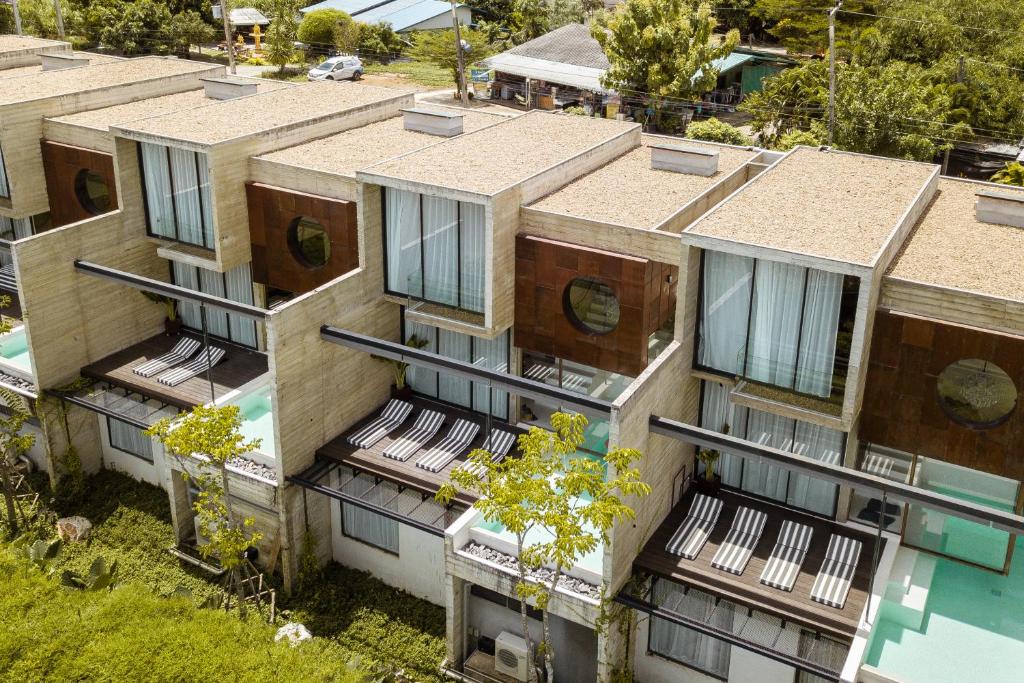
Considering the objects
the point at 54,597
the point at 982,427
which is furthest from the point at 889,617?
the point at 54,597

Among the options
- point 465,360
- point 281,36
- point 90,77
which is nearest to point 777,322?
point 465,360

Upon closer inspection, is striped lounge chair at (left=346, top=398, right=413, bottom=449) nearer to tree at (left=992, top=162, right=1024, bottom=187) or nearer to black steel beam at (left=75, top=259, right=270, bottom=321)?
black steel beam at (left=75, top=259, right=270, bottom=321)

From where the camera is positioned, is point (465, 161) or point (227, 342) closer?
point (465, 161)

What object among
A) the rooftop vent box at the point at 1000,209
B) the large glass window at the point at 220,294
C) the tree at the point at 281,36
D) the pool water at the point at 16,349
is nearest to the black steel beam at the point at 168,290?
the large glass window at the point at 220,294

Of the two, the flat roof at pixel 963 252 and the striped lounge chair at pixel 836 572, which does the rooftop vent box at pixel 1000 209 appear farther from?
the striped lounge chair at pixel 836 572

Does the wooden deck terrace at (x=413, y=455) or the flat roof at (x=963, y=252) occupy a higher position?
the flat roof at (x=963, y=252)

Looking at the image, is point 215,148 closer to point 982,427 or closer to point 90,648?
point 90,648
